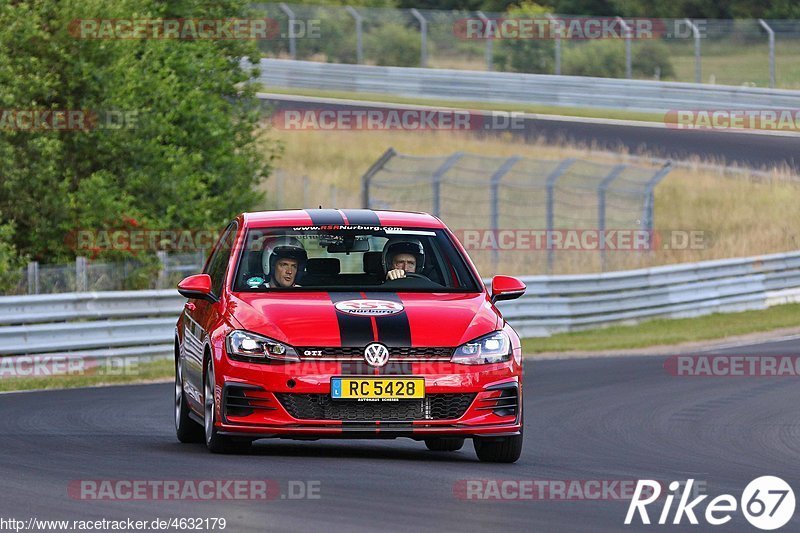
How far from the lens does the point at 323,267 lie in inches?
431

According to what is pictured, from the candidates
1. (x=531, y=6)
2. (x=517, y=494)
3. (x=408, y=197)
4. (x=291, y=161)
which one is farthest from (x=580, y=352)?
(x=531, y=6)

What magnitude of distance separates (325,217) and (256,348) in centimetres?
166

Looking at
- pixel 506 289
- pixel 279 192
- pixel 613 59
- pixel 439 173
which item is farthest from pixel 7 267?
pixel 613 59

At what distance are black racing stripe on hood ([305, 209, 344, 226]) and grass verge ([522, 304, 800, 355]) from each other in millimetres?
10787

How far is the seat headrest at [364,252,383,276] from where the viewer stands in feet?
A: 36.0

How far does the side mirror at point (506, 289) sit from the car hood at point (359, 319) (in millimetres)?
298

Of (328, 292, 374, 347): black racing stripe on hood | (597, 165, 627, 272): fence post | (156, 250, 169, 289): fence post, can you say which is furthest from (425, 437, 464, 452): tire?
(597, 165, 627, 272): fence post

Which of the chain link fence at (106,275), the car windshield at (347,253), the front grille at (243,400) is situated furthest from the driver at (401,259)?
the chain link fence at (106,275)

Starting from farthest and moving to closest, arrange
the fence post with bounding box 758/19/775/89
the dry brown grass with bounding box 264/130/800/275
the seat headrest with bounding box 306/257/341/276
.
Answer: the fence post with bounding box 758/19/775/89 < the dry brown grass with bounding box 264/130/800/275 < the seat headrest with bounding box 306/257/341/276

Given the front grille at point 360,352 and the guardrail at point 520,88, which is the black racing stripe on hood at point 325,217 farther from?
the guardrail at point 520,88

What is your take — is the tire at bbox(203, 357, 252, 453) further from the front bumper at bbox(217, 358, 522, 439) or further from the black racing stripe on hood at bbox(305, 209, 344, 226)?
the black racing stripe on hood at bbox(305, 209, 344, 226)

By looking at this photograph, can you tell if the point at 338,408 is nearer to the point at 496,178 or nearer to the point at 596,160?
the point at 496,178

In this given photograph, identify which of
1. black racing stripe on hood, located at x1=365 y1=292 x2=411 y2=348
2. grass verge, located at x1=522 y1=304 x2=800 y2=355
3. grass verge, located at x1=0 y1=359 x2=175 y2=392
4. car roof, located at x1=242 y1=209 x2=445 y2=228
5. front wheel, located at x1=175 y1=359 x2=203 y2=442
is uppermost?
car roof, located at x1=242 y1=209 x2=445 y2=228

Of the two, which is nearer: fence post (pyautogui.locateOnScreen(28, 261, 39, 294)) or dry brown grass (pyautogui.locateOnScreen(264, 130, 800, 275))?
fence post (pyautogui.locateOnScreen(28, 261, 39, 294))
